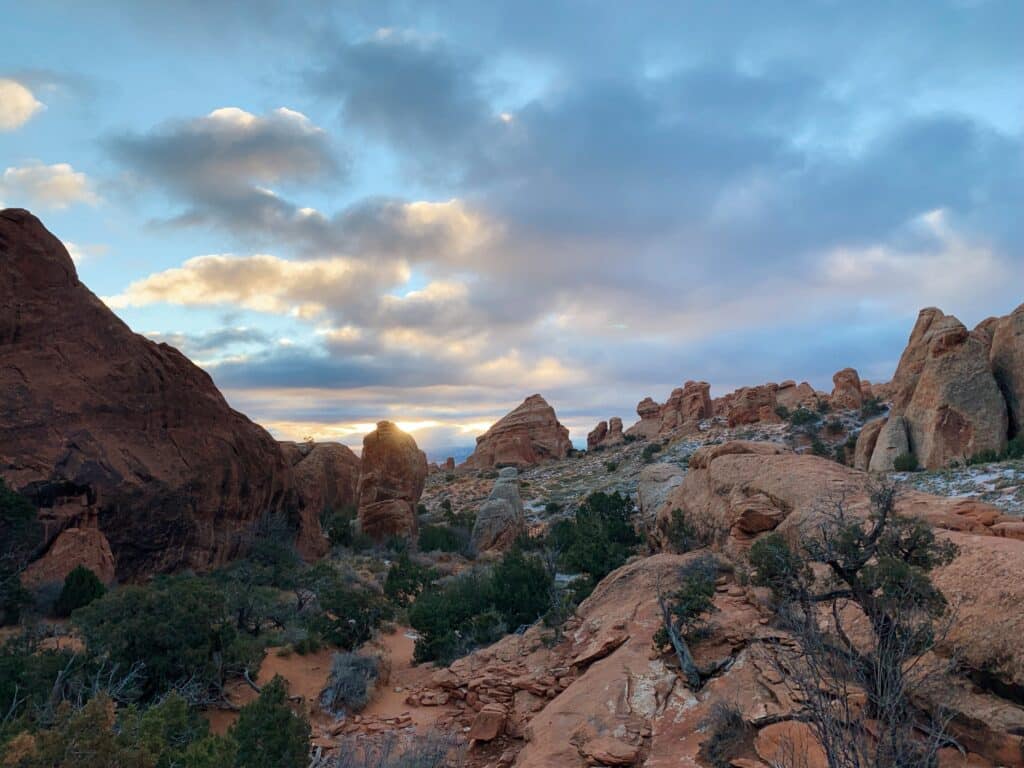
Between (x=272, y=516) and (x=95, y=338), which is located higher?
(x=95, y=338)

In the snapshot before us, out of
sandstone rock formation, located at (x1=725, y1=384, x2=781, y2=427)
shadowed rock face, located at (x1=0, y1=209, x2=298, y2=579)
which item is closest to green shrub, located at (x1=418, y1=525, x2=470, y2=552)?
shadowed rock face, located at (x1=0, y1=209, x2=298, y2=579)

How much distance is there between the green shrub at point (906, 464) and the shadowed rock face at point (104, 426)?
28.8 meters

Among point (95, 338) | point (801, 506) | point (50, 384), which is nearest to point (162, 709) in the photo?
point (801, 506)

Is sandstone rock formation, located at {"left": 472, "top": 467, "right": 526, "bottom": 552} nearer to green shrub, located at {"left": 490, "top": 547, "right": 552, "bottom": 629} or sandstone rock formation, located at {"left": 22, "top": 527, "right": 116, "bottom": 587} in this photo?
green shrub, located at {"left": 490, "top": 547, "right": 552, "bottom": 629}

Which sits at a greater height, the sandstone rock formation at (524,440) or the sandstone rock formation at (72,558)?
the sandstone rock formation at (524,440)

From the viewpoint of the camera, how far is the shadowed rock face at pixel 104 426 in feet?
62.3

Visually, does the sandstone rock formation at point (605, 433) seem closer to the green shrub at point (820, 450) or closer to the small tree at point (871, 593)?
the green shrub at point (820, 450)

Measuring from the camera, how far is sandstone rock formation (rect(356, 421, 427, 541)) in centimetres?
3291

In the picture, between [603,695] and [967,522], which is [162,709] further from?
[967,522]

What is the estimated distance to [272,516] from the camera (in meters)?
27.3

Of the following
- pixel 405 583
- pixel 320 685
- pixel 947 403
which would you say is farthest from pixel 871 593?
pixel 947 403

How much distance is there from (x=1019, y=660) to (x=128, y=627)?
43.3ft

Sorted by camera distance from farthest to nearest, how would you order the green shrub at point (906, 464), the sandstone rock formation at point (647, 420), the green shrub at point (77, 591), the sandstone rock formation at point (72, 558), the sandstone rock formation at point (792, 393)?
the sandstone rock formation at point (647, 420) < the sandstone rock formation at point (792, 393) < the green shrub at point (906, 464) < the sandstone rock formation at point (72, 558) < the green shrub at point (77, 591)

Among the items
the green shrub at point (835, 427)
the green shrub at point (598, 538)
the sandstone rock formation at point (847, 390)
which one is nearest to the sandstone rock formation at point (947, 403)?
the green shrub at point (835, 427)
